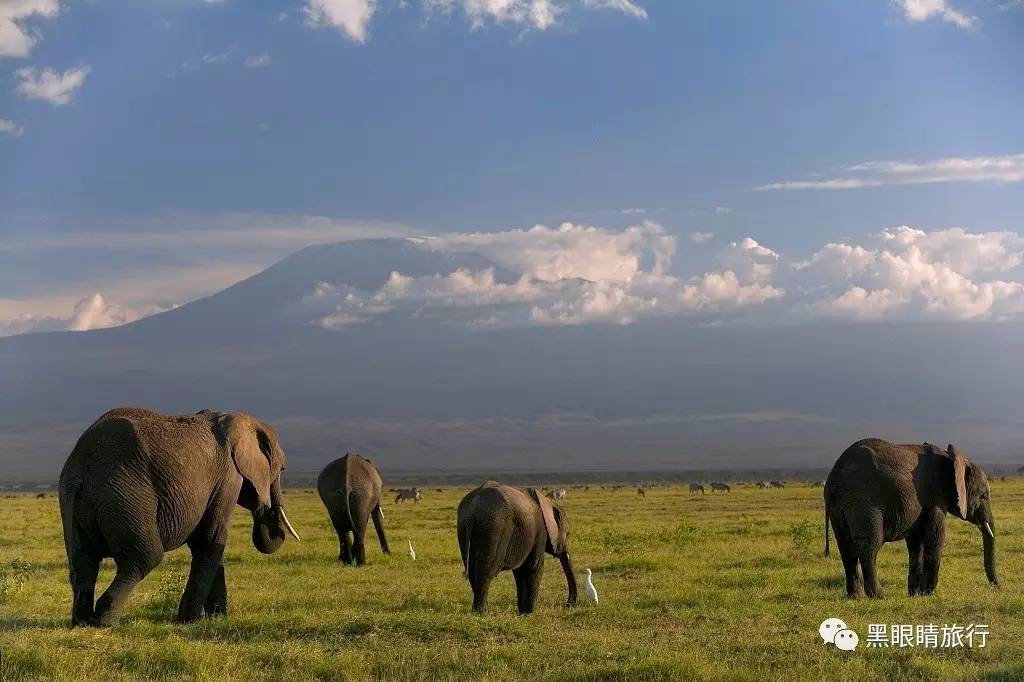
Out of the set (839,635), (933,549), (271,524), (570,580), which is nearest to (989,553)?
(933,549)

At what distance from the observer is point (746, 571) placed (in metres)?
21.2

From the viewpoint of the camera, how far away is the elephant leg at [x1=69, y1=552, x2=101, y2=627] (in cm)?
1367

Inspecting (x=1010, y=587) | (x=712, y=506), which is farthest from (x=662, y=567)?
(x=712, y=506)

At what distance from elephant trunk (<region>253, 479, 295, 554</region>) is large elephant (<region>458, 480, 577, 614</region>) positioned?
11.5 feet

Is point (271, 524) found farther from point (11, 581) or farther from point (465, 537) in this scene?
point (11, 581)

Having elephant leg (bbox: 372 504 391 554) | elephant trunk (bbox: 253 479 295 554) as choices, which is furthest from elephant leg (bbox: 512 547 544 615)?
elephant leg (bbox: 372 504 391 554)

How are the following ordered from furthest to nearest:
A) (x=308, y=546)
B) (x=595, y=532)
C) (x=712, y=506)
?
(x=712, y=506), (x=595, y=532), (x=308, y=546)

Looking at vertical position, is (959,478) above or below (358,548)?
above

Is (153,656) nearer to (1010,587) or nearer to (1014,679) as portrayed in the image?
(1014,679)

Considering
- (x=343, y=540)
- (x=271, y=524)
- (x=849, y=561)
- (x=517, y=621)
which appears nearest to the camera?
(x=517, y=621)

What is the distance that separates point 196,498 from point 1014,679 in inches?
410

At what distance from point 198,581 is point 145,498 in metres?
2.02

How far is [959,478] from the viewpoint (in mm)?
18438

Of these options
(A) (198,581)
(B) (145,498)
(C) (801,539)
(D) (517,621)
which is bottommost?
(C) (801,539)
